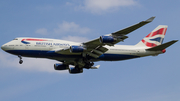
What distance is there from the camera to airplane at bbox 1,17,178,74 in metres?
41.3

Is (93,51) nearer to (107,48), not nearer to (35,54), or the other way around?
(107,48)

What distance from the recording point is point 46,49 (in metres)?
43.8

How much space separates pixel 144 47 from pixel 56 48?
51.8 feet

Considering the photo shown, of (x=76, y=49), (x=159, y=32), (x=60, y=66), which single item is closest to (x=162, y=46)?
(x=159, y=32)

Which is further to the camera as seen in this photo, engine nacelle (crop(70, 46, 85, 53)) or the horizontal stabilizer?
the horizontal stabilizer

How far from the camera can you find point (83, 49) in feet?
142

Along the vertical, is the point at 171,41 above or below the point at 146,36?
below

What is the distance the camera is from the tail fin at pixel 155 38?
51594 millimetres

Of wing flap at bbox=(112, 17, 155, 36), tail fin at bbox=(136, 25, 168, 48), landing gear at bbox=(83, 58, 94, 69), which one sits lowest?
landing gear at bbox=(83, 58, 94, 69)

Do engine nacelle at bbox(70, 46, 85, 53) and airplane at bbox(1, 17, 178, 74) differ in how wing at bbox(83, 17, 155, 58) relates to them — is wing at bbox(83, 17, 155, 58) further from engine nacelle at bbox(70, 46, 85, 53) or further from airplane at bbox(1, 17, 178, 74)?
engine nacelle at bbox(70, 46, 85, 53)

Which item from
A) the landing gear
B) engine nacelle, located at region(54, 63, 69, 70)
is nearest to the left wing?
the landing gear

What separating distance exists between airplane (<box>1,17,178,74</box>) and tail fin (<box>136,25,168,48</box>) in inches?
49.5

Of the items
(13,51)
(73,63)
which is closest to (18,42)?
(13,51)

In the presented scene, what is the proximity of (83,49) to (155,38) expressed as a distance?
52.4ft
